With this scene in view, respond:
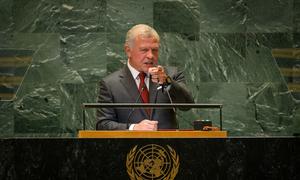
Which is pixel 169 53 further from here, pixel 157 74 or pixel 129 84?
pixel 157 74

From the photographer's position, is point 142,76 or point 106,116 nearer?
point 106,116

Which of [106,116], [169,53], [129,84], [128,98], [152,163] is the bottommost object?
[152,163]

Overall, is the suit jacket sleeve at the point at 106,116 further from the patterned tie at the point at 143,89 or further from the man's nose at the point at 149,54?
the man's nose at the point at 149,54

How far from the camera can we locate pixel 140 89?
513 centimetres

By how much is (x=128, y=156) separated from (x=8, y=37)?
3580mm

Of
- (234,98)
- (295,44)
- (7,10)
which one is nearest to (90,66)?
(7,10)

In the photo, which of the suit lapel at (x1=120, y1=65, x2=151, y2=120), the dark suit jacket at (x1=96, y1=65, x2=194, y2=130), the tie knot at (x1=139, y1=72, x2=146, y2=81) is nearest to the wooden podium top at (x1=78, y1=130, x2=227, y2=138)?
the dark suit jacket at (x1=96, y1=65, x2=194, y2=130)

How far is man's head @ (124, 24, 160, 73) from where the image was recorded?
517 cm

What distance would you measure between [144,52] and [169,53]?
1490 millimetres

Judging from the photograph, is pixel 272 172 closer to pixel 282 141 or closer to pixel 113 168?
pixel 282 141

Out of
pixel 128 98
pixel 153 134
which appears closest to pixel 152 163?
pixel 153 134

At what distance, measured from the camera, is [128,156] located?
133 inches

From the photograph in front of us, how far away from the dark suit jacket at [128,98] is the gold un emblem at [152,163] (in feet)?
3.92

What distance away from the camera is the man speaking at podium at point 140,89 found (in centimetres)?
480
